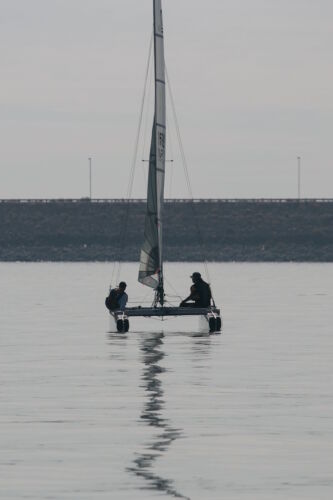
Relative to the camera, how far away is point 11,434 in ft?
66.2

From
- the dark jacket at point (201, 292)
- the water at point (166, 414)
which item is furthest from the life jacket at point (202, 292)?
the water at point (166, 414)

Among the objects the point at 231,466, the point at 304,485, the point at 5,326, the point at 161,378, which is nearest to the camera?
the point at 304,485

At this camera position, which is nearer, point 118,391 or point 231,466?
point 231,466

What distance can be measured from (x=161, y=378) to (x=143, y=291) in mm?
58777

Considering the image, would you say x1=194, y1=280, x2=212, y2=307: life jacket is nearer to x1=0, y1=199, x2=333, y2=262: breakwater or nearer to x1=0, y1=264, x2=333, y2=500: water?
x1=0, y1=264, x2=333, y2=500: water

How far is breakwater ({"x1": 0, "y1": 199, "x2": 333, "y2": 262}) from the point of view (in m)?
195

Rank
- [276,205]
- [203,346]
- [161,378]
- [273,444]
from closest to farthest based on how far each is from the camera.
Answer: [273,444] → [161,378] → [203,346] → [276,205]

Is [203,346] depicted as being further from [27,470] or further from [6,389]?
[27,470]

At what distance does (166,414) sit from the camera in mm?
22359

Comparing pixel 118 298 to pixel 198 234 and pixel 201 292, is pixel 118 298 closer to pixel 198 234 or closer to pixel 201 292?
pixel 201 292

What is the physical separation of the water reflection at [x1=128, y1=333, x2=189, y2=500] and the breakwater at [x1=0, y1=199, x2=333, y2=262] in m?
160

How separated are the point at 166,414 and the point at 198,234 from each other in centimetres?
16998

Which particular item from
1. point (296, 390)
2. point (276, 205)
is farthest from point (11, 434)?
point (276, 205)
